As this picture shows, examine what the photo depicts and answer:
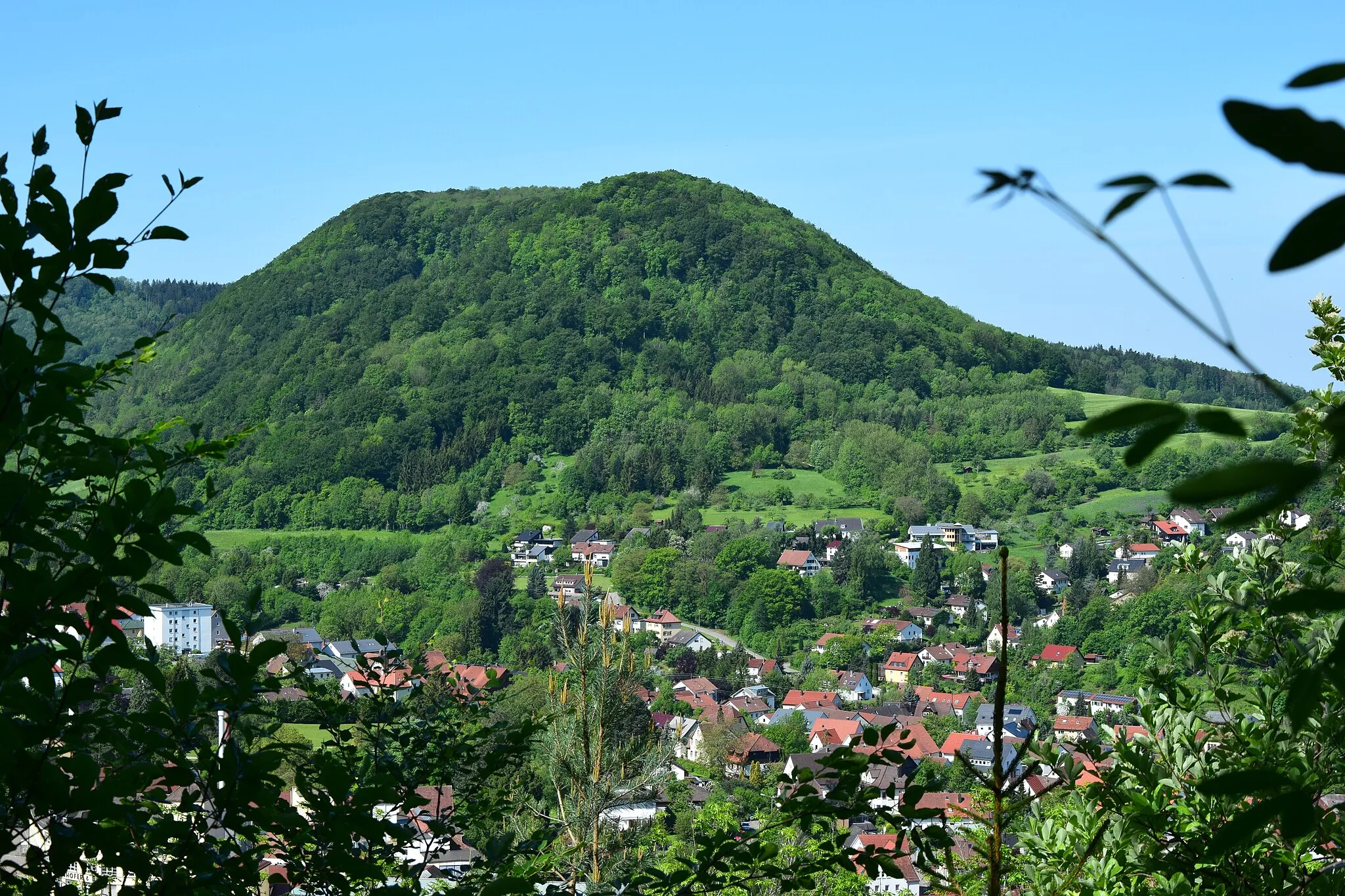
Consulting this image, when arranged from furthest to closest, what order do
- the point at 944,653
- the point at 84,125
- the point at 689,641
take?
the point at 689,641 → the point at 944,653 → the point at 84,125

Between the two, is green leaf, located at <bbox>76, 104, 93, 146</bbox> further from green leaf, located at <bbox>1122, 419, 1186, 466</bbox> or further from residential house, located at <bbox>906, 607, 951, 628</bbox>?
residential house, located at <bbox>906, 607, 951, 628</bbox>

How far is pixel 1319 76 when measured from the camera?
561 millimetres

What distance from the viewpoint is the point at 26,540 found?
1.37 meters

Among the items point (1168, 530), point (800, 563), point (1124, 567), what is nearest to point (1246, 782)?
point (800, 563)

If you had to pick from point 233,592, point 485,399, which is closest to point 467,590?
point 233,592

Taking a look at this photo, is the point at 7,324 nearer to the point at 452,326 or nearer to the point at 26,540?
the point at 26,540

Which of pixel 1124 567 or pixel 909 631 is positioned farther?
pixel 1124 567

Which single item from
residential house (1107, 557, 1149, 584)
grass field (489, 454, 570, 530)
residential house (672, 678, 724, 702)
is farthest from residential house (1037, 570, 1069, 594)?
grass field (489, 454, 570, 530)

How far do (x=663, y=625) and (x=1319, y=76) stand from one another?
48.8m

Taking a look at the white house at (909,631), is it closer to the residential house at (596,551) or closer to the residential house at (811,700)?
the residential house at (811,700)

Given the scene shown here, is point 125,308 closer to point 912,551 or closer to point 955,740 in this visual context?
point 912,551

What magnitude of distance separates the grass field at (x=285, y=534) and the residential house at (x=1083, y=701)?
35.7 metres

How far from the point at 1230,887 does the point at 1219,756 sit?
588 millimetres

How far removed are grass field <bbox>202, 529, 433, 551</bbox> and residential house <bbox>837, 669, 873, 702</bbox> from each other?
2777cm
